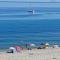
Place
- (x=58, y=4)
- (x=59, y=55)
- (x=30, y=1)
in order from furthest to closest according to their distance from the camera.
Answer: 1. (x=30, y=1)
2. (x=58, y=4)
3. (x=59, y=55)

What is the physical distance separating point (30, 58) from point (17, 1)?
101 m

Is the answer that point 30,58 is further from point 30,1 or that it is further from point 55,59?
point 30,1

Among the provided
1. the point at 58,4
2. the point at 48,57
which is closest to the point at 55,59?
the point at 48,57

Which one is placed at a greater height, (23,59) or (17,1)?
(17,1)

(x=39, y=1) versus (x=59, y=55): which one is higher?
(x=39, y=1)

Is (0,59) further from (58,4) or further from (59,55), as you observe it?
(58,4)

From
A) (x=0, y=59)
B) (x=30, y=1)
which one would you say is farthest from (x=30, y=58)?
(x=30, y=1)

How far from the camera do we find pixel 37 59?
11.4 metres

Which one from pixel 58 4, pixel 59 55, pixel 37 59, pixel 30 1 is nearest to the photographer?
pixel 37 59

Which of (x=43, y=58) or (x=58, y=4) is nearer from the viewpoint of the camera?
(x=43, y=58)

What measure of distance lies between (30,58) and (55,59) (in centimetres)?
92

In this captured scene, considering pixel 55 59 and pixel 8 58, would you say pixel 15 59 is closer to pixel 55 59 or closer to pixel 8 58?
pixel 8 58

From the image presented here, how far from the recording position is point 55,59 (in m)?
11.6

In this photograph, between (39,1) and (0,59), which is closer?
(0,59)
